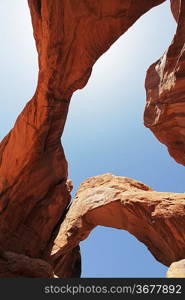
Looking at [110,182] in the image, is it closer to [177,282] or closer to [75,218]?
[75,218]

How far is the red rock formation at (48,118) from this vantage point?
35.9ft

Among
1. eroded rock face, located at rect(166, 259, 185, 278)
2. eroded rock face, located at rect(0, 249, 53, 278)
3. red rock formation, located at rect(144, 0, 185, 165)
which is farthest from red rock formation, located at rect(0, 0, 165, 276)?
eroded rock face, located at rect(166, 259, 185, 278)

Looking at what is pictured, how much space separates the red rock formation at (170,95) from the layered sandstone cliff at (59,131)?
0.13 feet

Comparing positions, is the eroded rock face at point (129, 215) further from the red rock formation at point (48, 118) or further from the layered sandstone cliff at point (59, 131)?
the red rock formation at point (48, 118)

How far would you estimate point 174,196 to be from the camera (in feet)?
46.0

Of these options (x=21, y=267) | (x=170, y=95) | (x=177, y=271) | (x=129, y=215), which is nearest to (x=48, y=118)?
(x=170, y=95)

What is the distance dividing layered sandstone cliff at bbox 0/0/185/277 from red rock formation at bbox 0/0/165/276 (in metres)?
0.03

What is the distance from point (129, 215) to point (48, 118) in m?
6.67

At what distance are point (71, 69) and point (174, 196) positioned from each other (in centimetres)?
744

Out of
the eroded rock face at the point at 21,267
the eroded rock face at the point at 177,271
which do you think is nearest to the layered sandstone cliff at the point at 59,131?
the eroded rock face at the point at 21,267

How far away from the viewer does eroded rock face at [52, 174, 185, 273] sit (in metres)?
13.7

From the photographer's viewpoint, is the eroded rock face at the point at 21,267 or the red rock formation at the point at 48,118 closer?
the eroded rock face at the point at 21,267

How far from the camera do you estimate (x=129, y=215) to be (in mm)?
15656

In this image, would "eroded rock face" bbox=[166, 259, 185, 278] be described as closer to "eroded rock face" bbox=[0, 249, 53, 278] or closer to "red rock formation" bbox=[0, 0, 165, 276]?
"eroded rock face" bbox=[0, 249, 53, 278]
